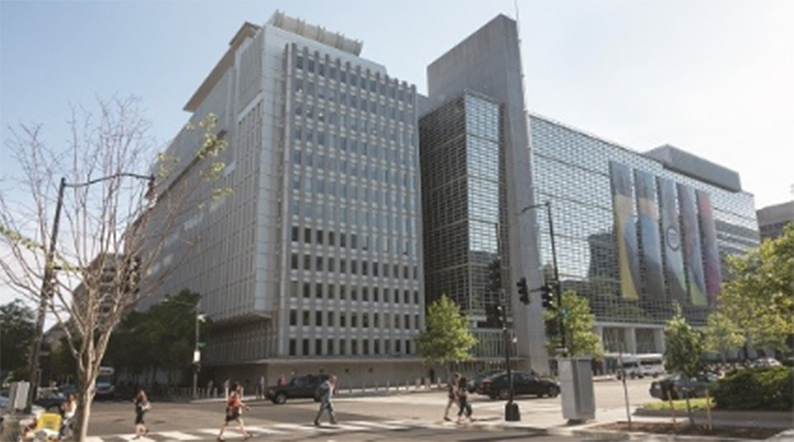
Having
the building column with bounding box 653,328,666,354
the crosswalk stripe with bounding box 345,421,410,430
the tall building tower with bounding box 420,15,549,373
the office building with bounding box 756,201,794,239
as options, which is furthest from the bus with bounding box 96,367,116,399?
the office building with bounding box 756,201,794,239

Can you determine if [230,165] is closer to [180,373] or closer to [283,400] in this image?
[180,373]

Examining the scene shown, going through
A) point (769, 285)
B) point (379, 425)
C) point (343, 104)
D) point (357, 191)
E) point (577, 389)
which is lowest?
point (379, 425)

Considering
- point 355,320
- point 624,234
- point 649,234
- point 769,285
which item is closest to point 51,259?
point 769,285

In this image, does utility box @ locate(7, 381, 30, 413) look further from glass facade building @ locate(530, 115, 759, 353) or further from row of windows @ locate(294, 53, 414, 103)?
glass facade building @ locate(530, 115, 759, 353)

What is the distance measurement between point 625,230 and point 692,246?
21083 millimetres

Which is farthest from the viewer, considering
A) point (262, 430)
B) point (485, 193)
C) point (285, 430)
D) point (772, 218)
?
point (772, 218)

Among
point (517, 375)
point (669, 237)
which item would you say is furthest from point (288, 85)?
point (669, 237)

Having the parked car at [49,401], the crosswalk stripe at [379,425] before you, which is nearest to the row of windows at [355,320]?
the parked car at [49,401]

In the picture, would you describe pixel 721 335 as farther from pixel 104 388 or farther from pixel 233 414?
pixel 233 414

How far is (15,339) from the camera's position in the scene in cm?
8356

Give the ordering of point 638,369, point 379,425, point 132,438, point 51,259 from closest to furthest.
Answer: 1. point 51,259
2. point 132,438
3. point 379,425
4. point 638,369

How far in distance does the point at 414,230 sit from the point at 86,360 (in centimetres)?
6407

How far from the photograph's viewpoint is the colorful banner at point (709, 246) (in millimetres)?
111562

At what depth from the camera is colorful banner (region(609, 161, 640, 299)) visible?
3691 inches
